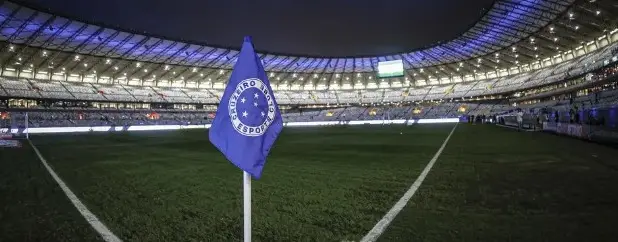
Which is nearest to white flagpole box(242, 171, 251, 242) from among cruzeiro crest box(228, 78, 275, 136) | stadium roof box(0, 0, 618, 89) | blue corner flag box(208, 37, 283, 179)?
blue corner flag box(208, 37, 283, 179)

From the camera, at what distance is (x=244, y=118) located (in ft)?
9.12

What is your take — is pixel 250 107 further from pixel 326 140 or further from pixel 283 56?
pixel 283 56

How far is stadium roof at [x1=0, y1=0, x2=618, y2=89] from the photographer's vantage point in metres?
43.7

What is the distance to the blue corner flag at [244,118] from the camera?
8.99 ft

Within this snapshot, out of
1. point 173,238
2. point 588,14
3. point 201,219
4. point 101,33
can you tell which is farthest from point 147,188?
point 588,14

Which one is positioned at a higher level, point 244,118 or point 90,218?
point 244,118

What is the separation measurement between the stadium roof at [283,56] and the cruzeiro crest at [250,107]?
47962 millimetres

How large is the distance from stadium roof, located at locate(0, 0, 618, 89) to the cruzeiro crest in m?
48.0

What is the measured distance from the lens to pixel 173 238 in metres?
3.58

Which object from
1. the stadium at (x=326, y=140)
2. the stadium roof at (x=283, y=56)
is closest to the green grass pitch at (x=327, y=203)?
the stadium at (x=326, y=140)

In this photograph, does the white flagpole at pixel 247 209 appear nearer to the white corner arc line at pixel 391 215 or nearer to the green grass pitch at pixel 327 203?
the green grass pitch at pixel 327 203

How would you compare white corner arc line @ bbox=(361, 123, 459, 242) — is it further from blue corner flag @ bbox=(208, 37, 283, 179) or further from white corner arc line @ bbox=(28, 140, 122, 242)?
white corner arc line @ bbox=(28, 140, 122, 242)

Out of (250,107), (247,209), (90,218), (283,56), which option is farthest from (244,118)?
(283,56)

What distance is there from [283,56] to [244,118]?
2808 inches
